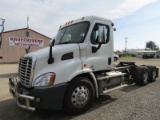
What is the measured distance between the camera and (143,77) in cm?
849

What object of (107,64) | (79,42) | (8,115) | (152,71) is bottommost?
(8,115)

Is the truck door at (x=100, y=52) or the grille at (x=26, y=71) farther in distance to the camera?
the truck door at (x=100, y=52)

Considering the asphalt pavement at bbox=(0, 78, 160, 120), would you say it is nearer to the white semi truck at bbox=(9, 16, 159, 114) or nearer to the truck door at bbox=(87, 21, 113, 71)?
the white semi truck at bbox=(9, 16, 159, 114)

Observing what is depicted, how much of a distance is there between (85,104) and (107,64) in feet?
5.43

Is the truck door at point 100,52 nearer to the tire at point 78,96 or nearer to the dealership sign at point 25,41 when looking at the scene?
the tire at point 78,96

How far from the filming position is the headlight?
13.7 feet

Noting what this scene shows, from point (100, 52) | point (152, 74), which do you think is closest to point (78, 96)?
point (100, 52)

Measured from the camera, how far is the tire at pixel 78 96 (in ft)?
14.9

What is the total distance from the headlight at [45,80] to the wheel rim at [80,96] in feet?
2.53

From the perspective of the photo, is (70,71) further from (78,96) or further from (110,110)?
(110,110)

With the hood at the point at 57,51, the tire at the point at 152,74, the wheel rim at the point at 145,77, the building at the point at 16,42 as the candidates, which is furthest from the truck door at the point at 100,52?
the building at the point at 16,42

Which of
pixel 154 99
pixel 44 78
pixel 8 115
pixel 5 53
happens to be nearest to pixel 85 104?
pixel 44 78

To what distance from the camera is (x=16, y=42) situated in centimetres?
2708

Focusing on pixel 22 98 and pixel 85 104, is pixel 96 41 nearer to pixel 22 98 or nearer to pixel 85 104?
pixel 85 104
